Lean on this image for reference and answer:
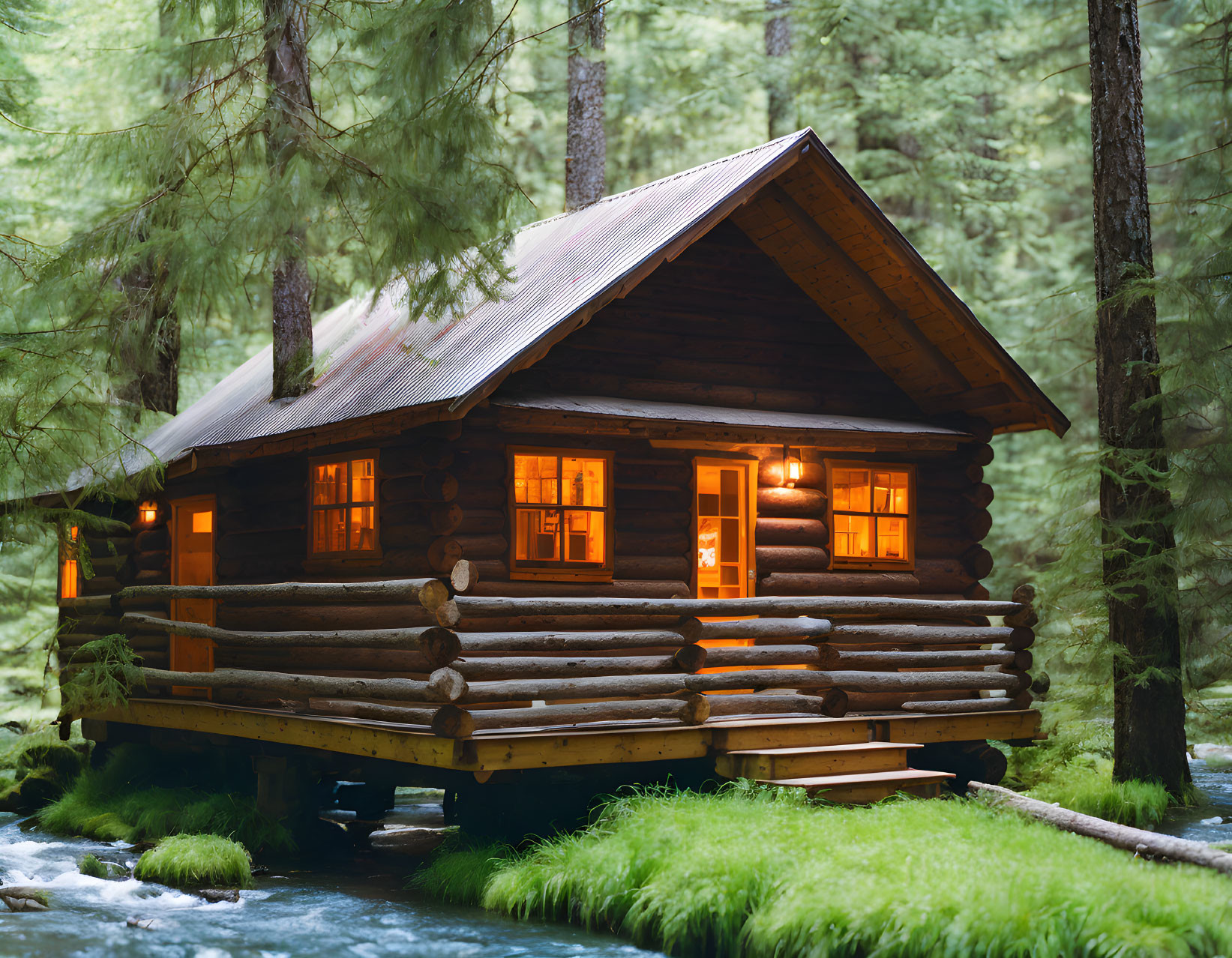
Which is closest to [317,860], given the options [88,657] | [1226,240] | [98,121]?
[88,657]

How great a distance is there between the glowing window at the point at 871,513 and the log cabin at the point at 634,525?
0.03 m

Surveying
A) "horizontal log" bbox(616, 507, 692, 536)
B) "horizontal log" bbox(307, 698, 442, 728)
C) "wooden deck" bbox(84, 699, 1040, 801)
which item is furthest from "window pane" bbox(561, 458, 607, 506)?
"horizontal log" bbox(307, 698, 442, 728)

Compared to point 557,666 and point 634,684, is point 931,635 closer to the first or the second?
point 634,684

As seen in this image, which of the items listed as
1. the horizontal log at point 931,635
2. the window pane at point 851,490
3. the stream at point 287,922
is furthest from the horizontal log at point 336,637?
the window pane at point 851,490

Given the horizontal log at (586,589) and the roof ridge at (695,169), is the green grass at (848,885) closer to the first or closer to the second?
the horizontal log at (586,589)

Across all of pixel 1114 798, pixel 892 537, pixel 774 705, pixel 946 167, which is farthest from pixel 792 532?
pixel 946 167

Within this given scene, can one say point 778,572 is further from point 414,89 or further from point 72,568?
point 72,568

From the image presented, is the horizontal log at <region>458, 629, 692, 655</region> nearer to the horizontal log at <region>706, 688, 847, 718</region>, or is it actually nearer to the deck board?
the deck board

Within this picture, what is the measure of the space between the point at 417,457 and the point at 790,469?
420cm

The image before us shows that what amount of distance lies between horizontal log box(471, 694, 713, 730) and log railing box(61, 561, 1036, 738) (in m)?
0.01

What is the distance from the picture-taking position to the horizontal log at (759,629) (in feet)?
36.0

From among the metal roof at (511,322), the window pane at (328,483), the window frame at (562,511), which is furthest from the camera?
the window pane at (328,483)

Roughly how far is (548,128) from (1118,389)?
54.8 feet

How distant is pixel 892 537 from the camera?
1421cm
